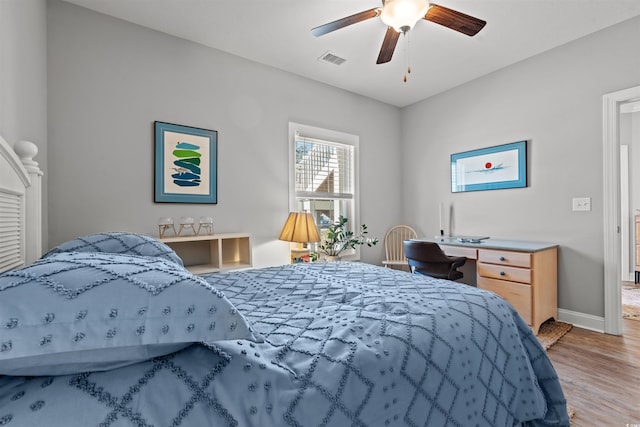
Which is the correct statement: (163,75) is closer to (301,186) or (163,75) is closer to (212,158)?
(212,158)

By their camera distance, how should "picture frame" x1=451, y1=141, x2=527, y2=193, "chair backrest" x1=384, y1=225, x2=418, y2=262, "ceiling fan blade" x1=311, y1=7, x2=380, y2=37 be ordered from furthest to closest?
"chair backrest" x1=384, y1=225, x2=418, y2=262
"picture frame" x1=451, y1=141, x2=527, y2=193
"ceiling fan blade" x1=311, y1=7, x2=380, y2=37

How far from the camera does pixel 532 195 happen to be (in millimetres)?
3133

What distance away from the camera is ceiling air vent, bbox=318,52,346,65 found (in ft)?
9.90

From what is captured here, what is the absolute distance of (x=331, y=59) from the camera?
10.2ft

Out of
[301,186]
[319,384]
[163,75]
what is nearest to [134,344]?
[319,384]

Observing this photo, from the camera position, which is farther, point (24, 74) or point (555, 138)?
point (555, 138)

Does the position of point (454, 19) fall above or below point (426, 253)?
above

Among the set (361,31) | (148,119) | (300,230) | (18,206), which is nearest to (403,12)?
(361,31)

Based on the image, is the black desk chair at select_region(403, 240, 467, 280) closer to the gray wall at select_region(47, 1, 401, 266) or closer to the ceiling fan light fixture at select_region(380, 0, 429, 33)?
the gray wall at select_region(47, 1, 401, 266)

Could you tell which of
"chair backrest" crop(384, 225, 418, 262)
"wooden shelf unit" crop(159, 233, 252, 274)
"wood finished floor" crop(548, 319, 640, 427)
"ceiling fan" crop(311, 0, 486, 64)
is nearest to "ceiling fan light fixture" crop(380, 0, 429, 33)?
"ceiling fan" crop(311, 0, 486, 64)

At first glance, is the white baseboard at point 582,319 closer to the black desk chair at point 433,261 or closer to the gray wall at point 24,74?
the black desk chair at point 433,261

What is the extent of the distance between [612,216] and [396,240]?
2.27 metres

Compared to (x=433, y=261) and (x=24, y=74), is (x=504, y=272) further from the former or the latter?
(x=24, y=74)

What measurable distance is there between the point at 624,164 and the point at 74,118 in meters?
6.91
